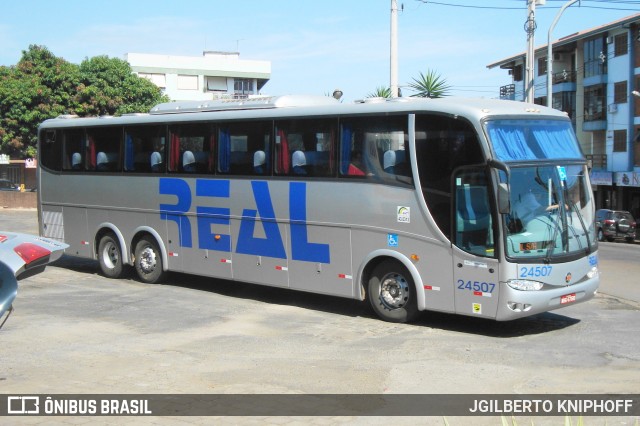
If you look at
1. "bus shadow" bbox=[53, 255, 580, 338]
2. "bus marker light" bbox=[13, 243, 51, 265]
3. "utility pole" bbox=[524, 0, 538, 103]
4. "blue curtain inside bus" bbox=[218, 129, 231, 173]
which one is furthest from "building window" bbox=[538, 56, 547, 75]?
"bus marker light" bbox=[13, 243, 51, 265]

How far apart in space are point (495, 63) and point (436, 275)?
192 ft

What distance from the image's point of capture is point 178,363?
9.26 metres

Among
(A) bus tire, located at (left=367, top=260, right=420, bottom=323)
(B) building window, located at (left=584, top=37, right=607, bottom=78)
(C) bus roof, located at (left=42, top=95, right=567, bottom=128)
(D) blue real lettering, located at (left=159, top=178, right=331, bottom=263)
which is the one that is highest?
(B) building window, located at (left=584, top=37, right=607, bottom=78)

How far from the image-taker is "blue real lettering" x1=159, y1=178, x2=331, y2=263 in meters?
13.3

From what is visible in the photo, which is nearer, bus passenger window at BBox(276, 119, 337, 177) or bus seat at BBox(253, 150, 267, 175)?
bus passenger window at BBox(276, 119, 337, 177)

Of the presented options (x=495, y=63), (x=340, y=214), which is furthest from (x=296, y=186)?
(x=495, y=63)

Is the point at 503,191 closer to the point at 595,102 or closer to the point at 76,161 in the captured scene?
the point at 76,161

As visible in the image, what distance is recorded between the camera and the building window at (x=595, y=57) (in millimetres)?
53688

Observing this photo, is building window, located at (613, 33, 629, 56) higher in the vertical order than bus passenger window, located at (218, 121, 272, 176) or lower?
higher

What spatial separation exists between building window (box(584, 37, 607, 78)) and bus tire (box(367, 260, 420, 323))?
151ft

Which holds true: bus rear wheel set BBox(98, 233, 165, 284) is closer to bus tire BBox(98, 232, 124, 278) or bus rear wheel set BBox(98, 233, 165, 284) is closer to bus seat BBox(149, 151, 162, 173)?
bus tire BBox(98, 232, 124, 278)

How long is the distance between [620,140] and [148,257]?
140 feet

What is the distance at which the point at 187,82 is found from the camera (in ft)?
235

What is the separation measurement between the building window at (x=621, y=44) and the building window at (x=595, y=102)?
2678mm
